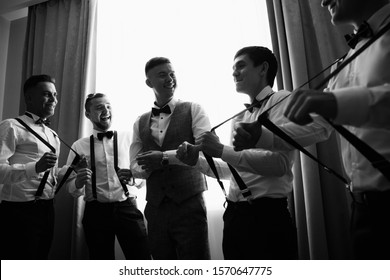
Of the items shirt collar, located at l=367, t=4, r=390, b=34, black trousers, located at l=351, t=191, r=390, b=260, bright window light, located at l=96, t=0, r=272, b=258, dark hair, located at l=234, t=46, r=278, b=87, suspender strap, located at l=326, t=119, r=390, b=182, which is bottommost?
black trousers, located at l=351, t=191, r=390, b=260

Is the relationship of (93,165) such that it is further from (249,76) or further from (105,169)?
(249,76)

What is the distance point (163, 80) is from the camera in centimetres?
176

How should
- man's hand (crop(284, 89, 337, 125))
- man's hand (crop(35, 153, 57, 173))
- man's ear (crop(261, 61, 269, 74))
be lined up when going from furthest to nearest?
man's hand (crop(35, 153, 57, 173)) → man's ear (crop(261, 61, 269, 74)) → man's hand (crop(284, 89, 337, 125))

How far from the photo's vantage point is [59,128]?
262 centimetres

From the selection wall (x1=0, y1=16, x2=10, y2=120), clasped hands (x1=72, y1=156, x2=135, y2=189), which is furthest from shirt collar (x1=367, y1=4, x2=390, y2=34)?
wall (x1=0, y1=16, x2=10, y2=120)

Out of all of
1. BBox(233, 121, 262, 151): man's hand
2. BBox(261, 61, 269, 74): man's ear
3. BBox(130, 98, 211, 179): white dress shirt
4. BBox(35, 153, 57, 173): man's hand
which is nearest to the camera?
BBox(233, 121, 262, 151): man's hand

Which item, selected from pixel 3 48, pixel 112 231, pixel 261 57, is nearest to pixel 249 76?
pixel 261 57

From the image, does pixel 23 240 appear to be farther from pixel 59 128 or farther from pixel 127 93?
pixel 127 93

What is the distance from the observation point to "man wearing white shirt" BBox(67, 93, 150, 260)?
1.92m

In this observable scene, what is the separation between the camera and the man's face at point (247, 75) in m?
1.42

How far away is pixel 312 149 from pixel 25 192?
69.0 inches

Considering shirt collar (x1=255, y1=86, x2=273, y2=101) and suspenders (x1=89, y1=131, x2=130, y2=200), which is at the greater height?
shirt collar (x1=255, y1=86, x2=273, y2=101)

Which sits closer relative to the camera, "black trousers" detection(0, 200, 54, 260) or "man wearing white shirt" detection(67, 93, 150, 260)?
"black trousers" detection(0, 200, 54, 260)

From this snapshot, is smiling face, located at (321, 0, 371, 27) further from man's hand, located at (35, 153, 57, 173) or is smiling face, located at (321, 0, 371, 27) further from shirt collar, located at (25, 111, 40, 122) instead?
shirt collar, located at (25, 111, 40, 122)
